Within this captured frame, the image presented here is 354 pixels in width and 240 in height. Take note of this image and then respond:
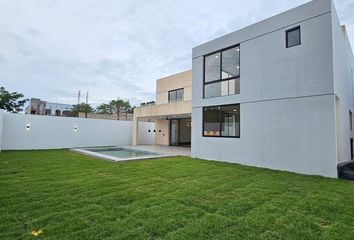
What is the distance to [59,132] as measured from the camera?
1538 cm

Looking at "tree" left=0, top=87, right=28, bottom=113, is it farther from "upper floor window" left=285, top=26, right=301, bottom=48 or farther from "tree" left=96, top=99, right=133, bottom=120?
"upper floor window" left=285, top=26, right=301, bottom=48

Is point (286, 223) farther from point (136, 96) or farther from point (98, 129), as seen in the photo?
point (136, 96)

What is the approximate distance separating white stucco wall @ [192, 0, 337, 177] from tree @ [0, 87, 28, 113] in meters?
23.2

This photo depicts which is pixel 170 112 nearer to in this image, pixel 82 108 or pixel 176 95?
pixel 176 95

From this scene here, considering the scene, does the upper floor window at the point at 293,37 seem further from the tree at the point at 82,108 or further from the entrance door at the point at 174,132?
the tree at the point at 82,108

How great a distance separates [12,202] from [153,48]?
15.1 meters

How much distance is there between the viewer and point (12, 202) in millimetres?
3836

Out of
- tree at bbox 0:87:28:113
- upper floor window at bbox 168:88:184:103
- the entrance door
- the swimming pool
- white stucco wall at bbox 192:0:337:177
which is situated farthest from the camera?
tree at bbox 0:87:28:113

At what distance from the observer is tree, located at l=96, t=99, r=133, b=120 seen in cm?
3603

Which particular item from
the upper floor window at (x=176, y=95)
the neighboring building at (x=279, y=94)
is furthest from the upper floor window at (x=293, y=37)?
the upper floor window at (x=176, y=95)

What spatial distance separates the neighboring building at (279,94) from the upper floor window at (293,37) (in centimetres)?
3

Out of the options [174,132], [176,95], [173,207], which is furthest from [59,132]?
[173,207]

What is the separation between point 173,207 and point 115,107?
34.7m

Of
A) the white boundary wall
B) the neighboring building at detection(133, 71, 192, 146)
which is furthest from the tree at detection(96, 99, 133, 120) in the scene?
the white boundary wall
